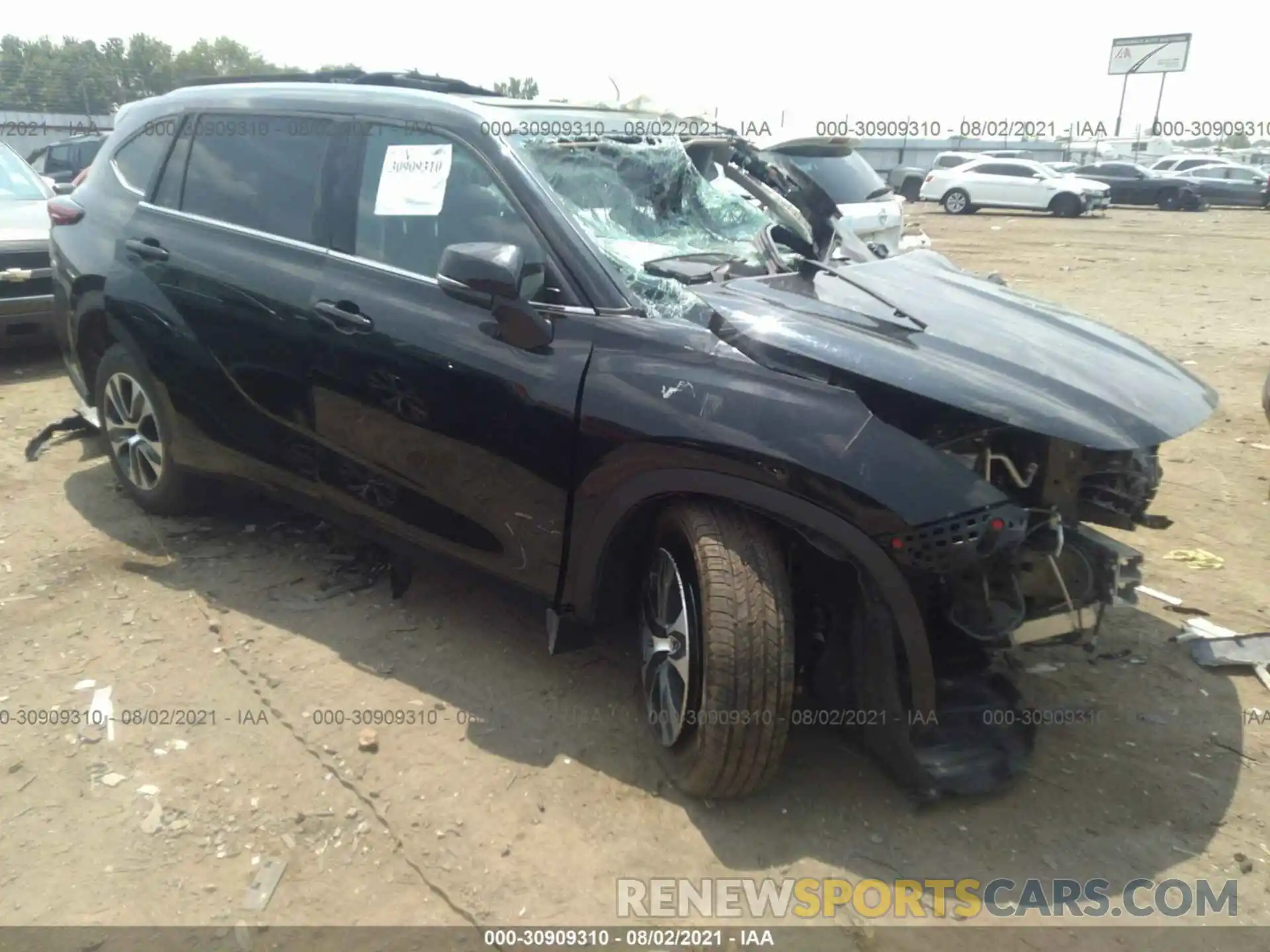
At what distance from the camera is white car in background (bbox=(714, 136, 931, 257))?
903 cm

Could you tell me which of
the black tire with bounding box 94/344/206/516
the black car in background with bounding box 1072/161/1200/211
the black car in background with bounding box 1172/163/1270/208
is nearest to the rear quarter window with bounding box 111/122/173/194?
the black tire with bounding box 94/344/206/516

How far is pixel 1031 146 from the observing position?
49.7 m

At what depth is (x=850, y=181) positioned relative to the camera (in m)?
9.53

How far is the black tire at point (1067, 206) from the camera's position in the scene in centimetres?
2662

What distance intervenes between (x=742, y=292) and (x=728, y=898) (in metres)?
1.71

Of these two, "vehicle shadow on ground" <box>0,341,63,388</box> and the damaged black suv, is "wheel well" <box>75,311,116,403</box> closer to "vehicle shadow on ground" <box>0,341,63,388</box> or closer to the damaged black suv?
the damaged black suv

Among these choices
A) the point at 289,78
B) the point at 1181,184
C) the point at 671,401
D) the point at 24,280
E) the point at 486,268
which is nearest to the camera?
the point at 671,401

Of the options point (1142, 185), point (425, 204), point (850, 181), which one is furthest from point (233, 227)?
point (1142, 185)

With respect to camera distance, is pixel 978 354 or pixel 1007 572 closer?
pixel 1007 572

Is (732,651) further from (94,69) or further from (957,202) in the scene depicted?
(94,69)

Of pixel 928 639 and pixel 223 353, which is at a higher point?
pixel 223 353

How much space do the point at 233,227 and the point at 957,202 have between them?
2783 centimetres
